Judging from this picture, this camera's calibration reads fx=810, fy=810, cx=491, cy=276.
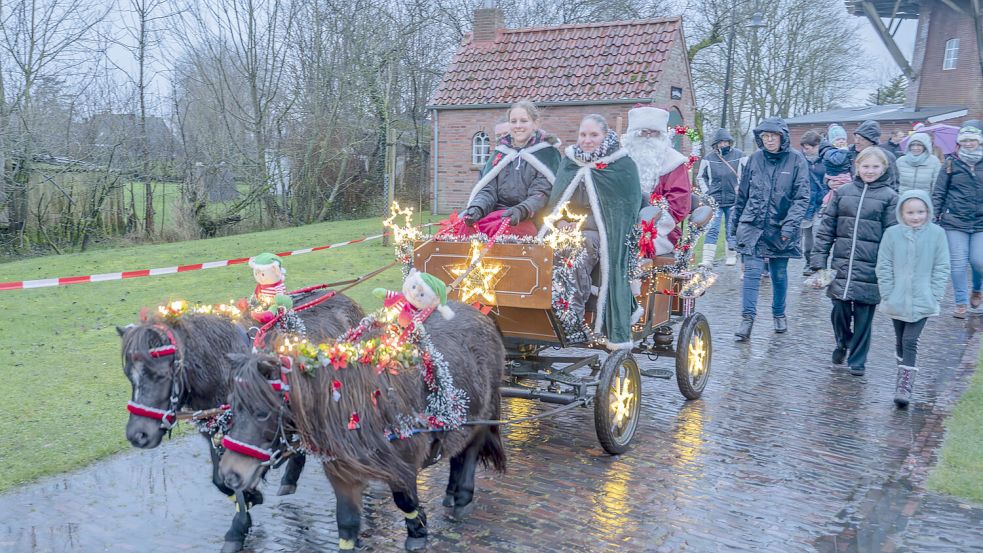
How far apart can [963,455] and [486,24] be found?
20863 millimetres

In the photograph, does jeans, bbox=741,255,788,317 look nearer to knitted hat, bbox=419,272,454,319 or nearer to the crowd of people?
the crowd of people

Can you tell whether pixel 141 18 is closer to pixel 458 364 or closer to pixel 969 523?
pixel 458 364

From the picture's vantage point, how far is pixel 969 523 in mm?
4801

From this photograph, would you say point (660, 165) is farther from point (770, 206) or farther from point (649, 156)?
point (770, 206)

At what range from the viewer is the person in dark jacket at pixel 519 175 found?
6172 mm

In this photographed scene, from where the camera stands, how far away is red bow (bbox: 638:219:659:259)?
6.41 meters

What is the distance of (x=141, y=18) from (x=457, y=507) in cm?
2069

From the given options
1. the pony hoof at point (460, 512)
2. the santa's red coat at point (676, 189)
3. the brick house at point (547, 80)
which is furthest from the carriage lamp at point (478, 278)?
the brick house at point (547, 80)

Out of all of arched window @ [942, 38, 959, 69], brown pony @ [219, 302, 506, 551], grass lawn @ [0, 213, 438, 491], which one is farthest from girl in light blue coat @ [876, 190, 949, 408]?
arched window @ [942, 38, 959, 69]

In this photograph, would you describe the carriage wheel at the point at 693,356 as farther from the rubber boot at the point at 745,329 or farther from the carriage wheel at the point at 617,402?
the rubber boot at the point at 745,329

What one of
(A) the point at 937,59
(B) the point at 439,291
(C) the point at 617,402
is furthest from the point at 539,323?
(A) the point at 937,59

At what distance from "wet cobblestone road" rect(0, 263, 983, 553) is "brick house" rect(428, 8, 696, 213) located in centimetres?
1580

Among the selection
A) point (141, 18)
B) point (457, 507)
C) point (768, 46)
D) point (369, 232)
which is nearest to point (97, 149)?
point (141, 18)

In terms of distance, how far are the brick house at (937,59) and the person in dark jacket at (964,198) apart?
21.6 meters
